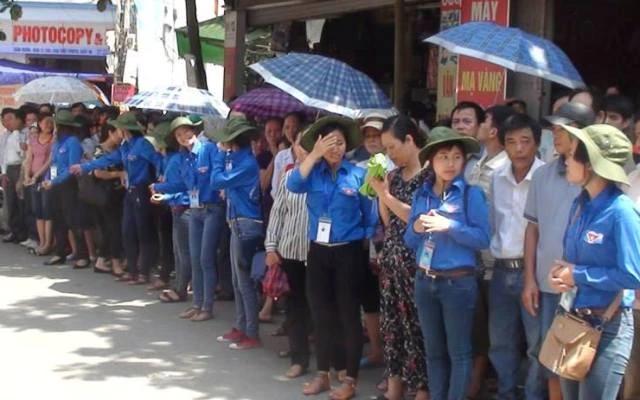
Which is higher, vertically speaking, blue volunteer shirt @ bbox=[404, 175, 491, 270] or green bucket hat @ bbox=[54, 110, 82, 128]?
green bucket hat @ bbox=[54, 110, 82, 128]

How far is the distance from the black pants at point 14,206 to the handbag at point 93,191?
2.44 metres

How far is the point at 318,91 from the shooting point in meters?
6.81

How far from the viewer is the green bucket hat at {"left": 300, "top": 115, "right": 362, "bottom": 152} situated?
5934 millimetres

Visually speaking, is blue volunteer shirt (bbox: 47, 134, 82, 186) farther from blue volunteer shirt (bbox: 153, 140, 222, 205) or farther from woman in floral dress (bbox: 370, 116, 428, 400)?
woman in floral dress (bbox: 370, 116, 428, 400)

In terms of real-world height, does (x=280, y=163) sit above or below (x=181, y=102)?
below

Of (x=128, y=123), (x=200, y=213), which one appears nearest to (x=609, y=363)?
(x=200, y=213)

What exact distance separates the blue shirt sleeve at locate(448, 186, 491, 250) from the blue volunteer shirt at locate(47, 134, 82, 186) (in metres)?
6.14

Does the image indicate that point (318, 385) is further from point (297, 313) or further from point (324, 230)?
point (324, 230)

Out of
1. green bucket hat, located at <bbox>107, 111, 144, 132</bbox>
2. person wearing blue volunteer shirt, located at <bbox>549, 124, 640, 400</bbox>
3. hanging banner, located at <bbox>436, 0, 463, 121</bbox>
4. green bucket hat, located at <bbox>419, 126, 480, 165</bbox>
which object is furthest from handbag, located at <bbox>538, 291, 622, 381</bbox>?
green bucket hat, located at <bbox>107, 111, 144, 132</bbox>

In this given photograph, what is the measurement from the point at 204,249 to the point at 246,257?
0.79 meters

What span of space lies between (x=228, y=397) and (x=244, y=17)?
24.4 ft

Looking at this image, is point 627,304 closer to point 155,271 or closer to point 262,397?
point 262,397

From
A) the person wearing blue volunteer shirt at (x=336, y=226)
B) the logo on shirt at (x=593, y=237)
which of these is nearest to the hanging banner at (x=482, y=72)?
the person wearing blue volunteer shirt at (x=336, y=226)

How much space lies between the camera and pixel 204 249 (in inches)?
306
